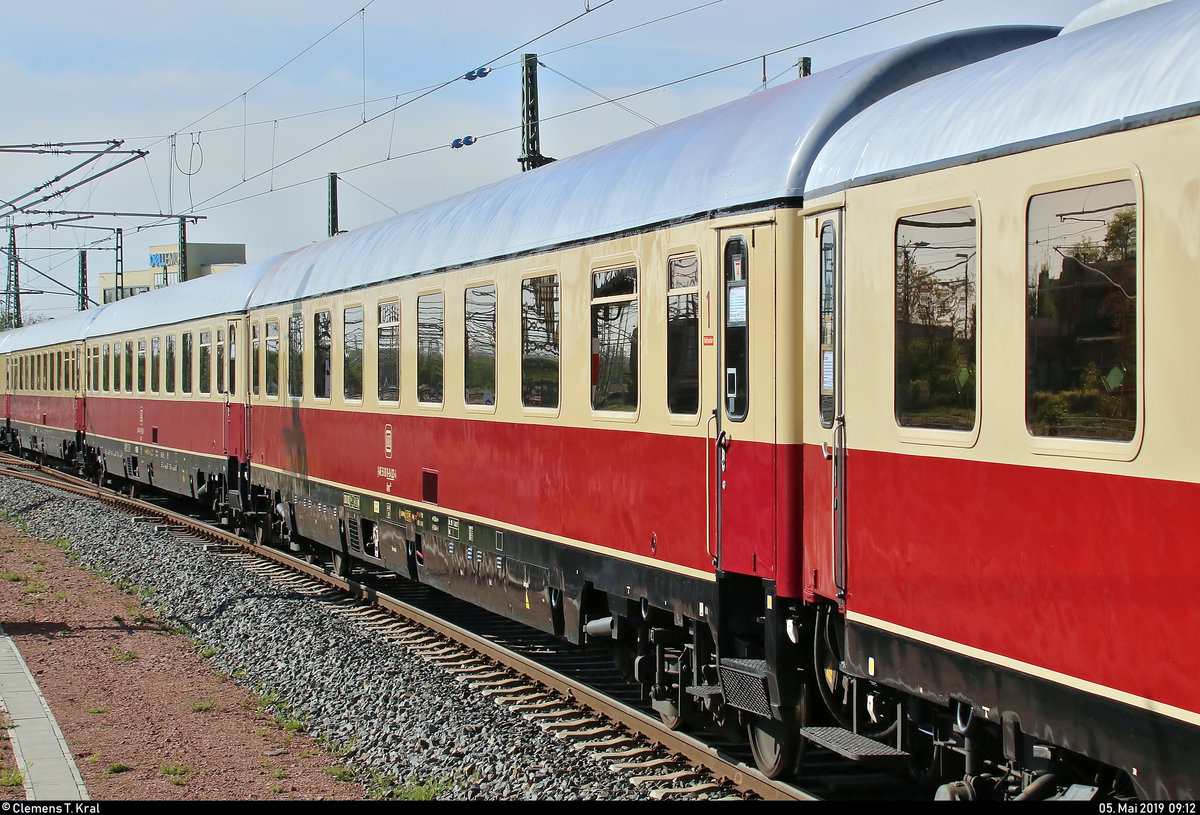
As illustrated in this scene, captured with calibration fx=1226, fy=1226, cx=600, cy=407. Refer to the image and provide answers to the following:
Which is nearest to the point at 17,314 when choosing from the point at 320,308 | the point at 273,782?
the point at 320,308

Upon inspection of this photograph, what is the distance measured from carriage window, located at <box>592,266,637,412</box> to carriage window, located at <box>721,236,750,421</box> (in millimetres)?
1103

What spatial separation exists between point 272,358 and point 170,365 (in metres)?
6.52

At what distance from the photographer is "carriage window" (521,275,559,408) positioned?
883cm

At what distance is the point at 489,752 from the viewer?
794cm

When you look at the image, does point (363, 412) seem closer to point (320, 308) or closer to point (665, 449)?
point (320, 308)

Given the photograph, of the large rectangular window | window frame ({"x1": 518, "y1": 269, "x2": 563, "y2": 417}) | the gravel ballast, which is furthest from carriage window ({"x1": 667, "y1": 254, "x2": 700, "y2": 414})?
the large rectangular window

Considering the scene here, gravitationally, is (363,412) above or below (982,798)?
above

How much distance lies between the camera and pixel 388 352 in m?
12.2

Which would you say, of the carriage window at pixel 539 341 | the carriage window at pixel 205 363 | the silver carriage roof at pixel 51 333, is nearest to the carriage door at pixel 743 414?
the carriage window at pixel 539 341

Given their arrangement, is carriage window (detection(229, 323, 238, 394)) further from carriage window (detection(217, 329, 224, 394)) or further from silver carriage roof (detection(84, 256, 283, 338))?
carriage window (detection(217, 329, 224, 394))

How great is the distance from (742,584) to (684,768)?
1.44m

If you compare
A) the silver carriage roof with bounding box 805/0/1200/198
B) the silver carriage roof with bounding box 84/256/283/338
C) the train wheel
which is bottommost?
the train wheel

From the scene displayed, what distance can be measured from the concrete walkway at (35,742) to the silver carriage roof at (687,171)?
4712 mm

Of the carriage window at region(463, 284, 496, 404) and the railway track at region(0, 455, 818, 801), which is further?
the carriage window at region(463, 284, 496, 404)
